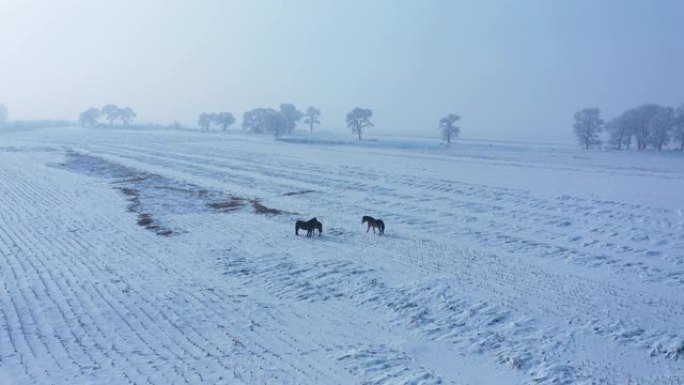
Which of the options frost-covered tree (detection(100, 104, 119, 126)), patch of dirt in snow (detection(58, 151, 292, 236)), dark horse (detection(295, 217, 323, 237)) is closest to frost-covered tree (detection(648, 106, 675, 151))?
patch of dirt in snow (detection(58, 151, 292, 236))

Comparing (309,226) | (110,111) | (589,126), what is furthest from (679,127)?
(110,111)

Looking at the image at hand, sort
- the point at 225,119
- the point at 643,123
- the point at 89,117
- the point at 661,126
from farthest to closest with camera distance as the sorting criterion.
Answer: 1. the point at 89,117
2. the point at 225,119
3. the point at 643,123
4. the point at 661,126

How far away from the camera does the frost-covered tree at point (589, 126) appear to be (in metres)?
85.8

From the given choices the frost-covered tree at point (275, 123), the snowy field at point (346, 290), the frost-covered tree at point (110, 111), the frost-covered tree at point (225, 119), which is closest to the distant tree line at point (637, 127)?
the snowy field at point (346, 290)

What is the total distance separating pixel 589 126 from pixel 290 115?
65.0m

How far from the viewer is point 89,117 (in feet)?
578

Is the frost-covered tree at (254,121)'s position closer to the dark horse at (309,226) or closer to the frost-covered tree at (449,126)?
the frost-covered tree at (449,126)

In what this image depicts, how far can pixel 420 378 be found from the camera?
378 inches

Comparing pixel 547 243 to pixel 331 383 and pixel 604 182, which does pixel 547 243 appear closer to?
pixel 331 383

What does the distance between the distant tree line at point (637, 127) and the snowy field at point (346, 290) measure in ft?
182

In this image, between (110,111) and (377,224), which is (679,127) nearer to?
(377,224)

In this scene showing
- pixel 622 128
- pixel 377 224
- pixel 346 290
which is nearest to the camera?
pixel 346 290

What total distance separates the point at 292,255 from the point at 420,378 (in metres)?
8.79

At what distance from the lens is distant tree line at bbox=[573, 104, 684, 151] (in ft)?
247
